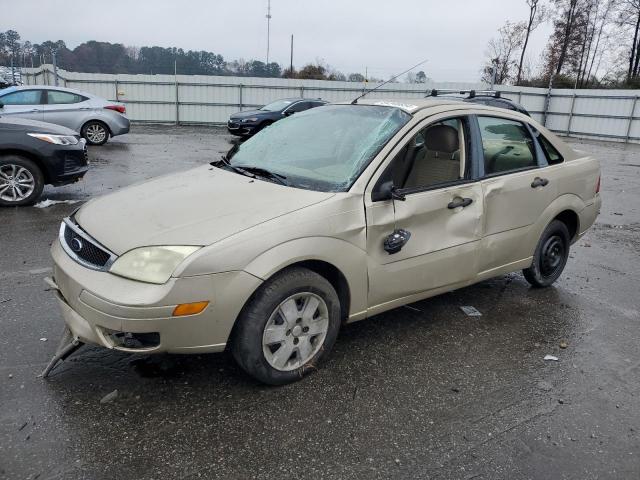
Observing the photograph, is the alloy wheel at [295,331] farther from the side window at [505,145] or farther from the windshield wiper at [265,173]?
the side window at [505,145]

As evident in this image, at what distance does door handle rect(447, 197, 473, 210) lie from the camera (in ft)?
12.4

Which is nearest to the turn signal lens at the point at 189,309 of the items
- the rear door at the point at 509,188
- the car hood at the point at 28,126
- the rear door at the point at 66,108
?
the rear door at the point at 509,188

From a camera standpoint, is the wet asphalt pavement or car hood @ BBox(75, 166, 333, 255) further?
car hood @ BBox(75, 166, 333, 255)

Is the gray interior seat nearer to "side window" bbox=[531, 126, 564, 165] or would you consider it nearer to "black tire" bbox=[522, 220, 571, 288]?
"side window" bbox=[531, 126, 564, 165]

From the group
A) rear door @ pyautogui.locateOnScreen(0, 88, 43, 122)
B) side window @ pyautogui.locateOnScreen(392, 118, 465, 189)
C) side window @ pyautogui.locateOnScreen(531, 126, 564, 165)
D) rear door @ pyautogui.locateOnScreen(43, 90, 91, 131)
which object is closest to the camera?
side window @ pyautogui.locateOnScreen(392, 118, 465, 189)

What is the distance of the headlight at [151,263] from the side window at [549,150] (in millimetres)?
3363

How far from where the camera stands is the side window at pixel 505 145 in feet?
13.7

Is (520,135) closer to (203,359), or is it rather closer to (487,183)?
(487,183)

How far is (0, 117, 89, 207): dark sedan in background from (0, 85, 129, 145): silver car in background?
5.23m

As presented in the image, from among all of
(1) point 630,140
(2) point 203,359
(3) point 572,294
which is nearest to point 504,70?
(1) point 630,140

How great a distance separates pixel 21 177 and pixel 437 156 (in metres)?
6.12

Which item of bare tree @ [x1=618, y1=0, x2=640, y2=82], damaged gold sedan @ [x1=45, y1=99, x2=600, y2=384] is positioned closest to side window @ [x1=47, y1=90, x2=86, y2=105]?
damaged gold sedan @ [x1=45, y1=99, x2=600, y2=384]

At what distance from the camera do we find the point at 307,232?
3.03 meters

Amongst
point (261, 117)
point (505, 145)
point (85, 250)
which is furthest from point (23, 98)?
point (505, 145)
